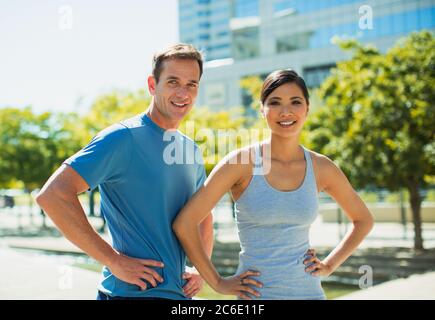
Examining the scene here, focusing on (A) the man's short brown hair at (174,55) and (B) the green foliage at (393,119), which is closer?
(A) the man's short brown hair at (174,55)

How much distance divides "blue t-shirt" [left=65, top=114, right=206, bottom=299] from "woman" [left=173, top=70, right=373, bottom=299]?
3.4 inches

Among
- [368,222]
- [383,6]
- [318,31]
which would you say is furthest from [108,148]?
[318,31]

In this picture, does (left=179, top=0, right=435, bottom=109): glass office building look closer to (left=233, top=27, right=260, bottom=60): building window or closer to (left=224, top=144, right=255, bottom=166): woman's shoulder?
(left=233, top=27, right=260, bottom=60): building window

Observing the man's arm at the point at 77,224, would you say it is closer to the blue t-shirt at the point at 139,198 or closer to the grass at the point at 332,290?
the blue t-shirt at the point at 139,198

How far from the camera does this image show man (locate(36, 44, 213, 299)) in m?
Result: 2.12

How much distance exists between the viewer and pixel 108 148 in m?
2.18

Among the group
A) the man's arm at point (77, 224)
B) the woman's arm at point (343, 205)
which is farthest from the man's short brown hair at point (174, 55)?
the woman's arm at point (343, 205)

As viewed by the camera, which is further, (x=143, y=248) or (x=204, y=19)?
(x=204, y=19)

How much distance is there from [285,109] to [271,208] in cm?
44

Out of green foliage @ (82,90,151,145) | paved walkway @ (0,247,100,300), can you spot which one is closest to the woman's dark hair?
paved walkway @ (0,247,100,300)

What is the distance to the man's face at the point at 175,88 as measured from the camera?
7.98 ft

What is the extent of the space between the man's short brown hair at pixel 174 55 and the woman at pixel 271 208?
354 mm
